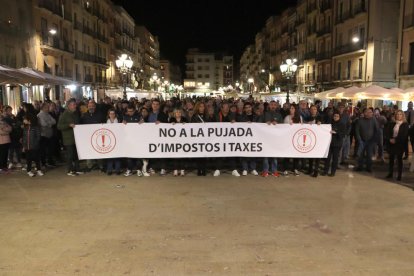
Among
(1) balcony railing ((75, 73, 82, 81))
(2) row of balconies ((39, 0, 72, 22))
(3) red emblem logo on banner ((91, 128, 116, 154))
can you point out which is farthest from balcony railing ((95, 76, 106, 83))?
(3) red emblem logo on banner ((91, 128, 116, 154))

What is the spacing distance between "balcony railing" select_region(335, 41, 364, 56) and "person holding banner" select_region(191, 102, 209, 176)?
3039 cm

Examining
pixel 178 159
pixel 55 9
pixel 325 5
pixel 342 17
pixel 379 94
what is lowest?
pixel 178 159

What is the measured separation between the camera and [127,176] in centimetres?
1036

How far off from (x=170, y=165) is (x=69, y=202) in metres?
4.00

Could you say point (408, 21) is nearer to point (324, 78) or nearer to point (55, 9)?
point (324, 78)

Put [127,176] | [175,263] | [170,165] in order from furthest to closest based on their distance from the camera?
[170,165]
[127,176]
[175,263]

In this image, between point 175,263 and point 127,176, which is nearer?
point 175,263

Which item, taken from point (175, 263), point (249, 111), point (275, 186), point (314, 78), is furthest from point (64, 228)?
point (314, 78)

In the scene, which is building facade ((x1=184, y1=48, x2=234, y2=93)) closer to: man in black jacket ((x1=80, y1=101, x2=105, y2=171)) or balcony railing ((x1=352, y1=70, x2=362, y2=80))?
balcony railing ((x1=352, y1=70, x2=362, y2=80))

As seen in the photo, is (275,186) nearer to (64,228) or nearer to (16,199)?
(64,228)

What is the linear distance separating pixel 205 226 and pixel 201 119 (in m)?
4.54

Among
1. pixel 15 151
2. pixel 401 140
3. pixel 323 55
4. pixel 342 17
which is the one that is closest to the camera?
pixel 401 140

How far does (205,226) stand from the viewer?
6.61 metres

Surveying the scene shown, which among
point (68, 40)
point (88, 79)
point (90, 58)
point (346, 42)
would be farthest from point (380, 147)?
point (90, 58)
